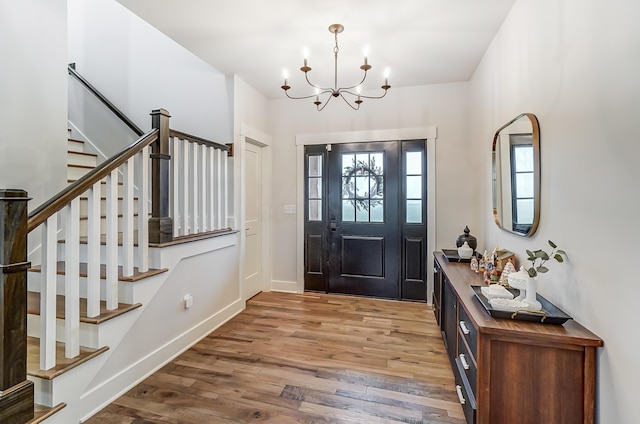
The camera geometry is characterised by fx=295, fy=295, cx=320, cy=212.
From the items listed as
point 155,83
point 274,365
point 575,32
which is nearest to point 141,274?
point 274,365

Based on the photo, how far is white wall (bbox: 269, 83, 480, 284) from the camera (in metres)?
3.54

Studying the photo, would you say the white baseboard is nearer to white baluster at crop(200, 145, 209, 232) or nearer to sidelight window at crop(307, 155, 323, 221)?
sidelight window at crop(307, 155, 323, 221)

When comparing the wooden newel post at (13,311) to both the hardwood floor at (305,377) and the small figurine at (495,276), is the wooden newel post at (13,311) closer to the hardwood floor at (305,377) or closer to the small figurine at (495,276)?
the hardwood floor at (305,377)

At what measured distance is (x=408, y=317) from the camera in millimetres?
3234

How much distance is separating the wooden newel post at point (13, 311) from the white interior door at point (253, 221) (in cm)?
222

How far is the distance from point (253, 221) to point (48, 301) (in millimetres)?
2417

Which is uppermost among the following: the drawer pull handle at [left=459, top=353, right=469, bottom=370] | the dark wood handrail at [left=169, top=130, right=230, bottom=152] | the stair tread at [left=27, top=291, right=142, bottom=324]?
the dark wood handrail at [left=169, top=130, right=230, bottom=152]

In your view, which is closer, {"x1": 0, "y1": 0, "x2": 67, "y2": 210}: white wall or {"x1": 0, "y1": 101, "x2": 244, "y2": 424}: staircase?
{"x1": 0, "y1": 101, "x2": 244, "y2": 424}: staircase

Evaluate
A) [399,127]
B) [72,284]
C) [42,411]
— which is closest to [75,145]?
[72,284]

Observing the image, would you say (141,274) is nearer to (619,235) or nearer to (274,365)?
(274,365)

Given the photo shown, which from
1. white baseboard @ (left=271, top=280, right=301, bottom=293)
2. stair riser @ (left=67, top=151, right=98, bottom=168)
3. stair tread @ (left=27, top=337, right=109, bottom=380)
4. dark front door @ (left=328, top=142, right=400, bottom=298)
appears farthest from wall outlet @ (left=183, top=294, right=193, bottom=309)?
stair riser @ (left=67, top=151, right=98, bottom=168)

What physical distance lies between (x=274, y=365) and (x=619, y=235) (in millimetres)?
2185

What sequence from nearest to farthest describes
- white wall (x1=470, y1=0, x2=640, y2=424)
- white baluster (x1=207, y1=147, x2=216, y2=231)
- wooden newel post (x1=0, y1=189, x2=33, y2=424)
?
1. white wall (x1=470, y1=0, x2=640, y2=424)
2. wooden newel post (x1=0, y1=189, x2=33, y2=424)
3. white baluster (x1=207, y1=147, x2=216, y2=231)

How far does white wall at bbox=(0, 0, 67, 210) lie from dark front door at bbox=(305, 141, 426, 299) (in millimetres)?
2552
